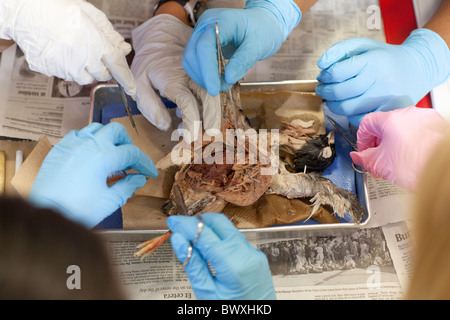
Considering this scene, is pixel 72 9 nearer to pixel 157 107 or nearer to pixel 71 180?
pixel 157 107

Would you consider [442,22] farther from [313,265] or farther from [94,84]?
Answer: [94,84]

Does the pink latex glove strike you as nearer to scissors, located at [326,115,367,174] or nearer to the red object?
scissors, located at [326,115,367,174]

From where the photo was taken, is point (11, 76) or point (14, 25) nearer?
point (14, 25)

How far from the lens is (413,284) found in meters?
0.63

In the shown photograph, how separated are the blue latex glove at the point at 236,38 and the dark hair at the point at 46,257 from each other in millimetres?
769

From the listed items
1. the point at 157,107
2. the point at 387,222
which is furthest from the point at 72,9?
the point at 387,222

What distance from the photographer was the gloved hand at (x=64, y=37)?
112cm

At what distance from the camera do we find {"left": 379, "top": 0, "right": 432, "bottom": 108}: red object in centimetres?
170

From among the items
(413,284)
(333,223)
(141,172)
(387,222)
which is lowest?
(387,222)

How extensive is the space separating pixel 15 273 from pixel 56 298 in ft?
0.27

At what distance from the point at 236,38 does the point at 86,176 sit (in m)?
0.79

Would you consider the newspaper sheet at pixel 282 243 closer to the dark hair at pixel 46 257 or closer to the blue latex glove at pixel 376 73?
the blue latex glove at pixel 376 73

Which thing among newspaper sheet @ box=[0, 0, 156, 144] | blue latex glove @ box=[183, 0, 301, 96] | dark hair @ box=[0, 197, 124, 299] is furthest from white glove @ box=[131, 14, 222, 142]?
dark hair @ box=[0, 197, 124, 299]

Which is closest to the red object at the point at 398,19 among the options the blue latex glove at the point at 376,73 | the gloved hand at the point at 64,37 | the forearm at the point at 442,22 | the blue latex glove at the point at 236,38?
the forearm at the point at 442,22
